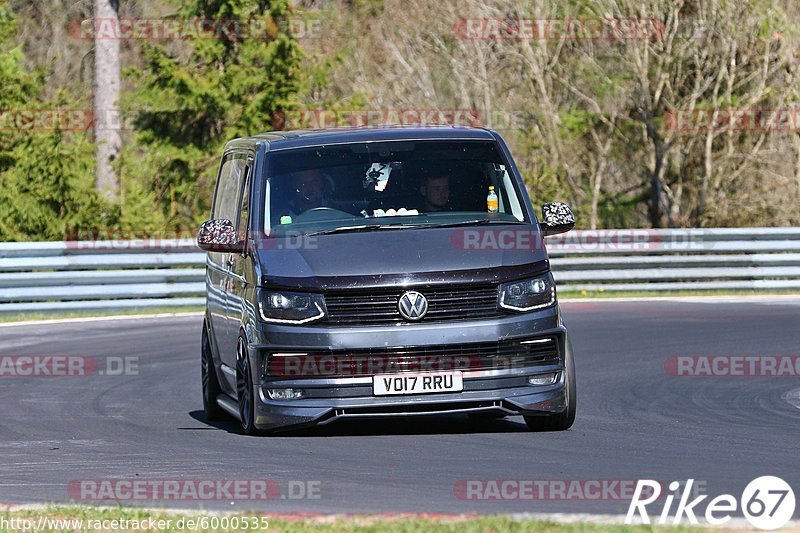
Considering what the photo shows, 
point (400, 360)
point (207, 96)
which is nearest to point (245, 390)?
point (400, 360)

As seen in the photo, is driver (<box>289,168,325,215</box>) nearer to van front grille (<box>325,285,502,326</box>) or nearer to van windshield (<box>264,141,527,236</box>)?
van windshield (<box>264,141,527,236</box>)

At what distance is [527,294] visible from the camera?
9031 mm

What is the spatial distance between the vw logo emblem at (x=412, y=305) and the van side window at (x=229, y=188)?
2024 mm

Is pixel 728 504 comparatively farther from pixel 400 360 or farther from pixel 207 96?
pixel 207 96

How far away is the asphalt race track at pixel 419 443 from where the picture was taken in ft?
24.1

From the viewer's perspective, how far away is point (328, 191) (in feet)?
32.2

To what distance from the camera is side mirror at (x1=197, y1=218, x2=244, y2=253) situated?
988cm

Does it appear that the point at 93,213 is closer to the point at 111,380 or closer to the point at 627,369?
the point at 111,380

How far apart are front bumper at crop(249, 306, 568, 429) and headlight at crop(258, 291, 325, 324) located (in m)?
0.06

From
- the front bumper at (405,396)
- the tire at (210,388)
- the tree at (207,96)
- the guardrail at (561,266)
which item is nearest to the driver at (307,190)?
the front bumper at (405,396)

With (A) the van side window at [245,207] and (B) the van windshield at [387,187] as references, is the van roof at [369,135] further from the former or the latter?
(A) the van side window at [245,207]

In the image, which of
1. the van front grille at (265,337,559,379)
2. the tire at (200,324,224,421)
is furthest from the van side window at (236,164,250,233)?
the tire at (200,324,224,421)

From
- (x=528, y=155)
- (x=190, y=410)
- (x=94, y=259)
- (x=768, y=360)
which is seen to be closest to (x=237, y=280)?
(x=190, y=410)

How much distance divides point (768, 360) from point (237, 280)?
605cm
